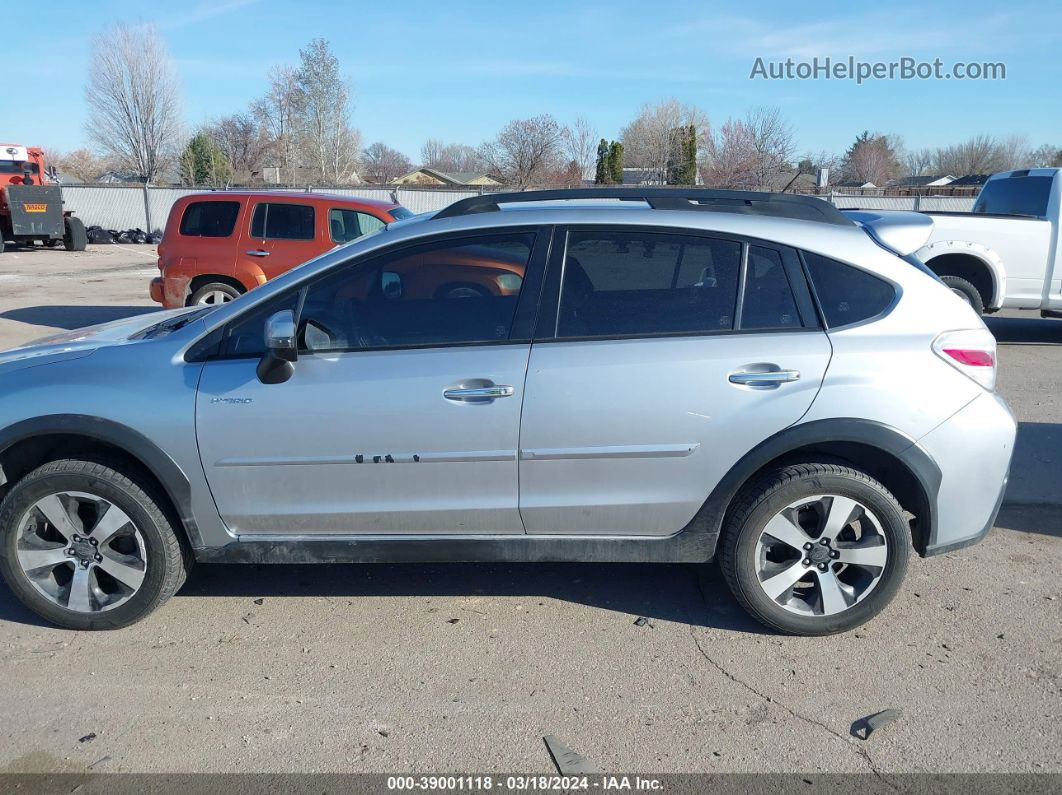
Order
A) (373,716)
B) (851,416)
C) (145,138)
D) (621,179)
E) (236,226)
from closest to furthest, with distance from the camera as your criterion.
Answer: (373,716) < (851,416) < (236,226) < (621,179) < (145,138)

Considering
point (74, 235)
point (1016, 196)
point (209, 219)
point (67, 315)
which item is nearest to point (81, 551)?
point (209, 219)

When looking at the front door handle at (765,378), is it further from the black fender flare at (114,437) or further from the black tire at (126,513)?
the black tire at (126,513)

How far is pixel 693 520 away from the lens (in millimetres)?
3771

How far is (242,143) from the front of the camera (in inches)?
2346

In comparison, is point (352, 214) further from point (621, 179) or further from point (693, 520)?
point (621, 179)

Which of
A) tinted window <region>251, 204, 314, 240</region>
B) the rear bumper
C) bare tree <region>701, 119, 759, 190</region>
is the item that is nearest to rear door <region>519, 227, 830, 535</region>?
the rear bumper

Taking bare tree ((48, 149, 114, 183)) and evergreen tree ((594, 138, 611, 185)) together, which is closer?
evergreen tree ((594, 138, 611, 185))

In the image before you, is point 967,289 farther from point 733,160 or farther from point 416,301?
point 733,160

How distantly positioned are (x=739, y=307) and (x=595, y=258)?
0.65 m

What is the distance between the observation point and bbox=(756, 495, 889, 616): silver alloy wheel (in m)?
3.72

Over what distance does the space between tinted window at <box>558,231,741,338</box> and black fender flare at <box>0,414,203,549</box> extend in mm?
1732

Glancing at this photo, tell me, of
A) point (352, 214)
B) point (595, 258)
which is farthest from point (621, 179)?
point (595, 258)

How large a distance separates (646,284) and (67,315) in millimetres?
12218

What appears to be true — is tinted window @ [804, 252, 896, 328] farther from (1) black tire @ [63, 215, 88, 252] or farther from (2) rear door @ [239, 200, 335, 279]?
(1) black tire @ [63, 215, 88, 252]
